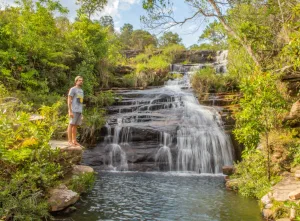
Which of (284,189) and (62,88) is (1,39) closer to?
(62,88)

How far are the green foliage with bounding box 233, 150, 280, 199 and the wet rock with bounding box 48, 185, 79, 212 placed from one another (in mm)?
4414

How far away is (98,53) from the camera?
59.6 ft

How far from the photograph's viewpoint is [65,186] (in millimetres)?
6531

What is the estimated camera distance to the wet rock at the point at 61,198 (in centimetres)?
578

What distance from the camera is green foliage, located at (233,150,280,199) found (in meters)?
7.51

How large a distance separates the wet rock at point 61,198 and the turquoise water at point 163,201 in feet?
0.87

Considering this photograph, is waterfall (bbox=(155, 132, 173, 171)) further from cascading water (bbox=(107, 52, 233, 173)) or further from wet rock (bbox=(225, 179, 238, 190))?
wet rock (bbox=(225, 179, 238, 190))

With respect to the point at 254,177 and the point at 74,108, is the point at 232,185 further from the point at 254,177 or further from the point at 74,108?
the point at 74,108

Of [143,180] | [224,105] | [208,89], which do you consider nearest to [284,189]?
[143,180]

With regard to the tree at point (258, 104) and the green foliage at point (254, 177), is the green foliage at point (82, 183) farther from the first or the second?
the tree at point (258, 104)

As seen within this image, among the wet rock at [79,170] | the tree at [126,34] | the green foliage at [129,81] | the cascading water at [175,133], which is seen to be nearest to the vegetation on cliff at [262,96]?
the cascading water at [175,133]

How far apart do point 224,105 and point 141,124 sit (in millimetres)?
4743

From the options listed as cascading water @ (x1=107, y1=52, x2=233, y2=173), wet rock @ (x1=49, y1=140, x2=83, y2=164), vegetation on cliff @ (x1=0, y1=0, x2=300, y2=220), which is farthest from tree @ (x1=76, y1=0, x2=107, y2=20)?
wet rock @ (x1=49, y1=140, x2=83, y2=164)

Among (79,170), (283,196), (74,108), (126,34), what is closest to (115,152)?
(79,170)
